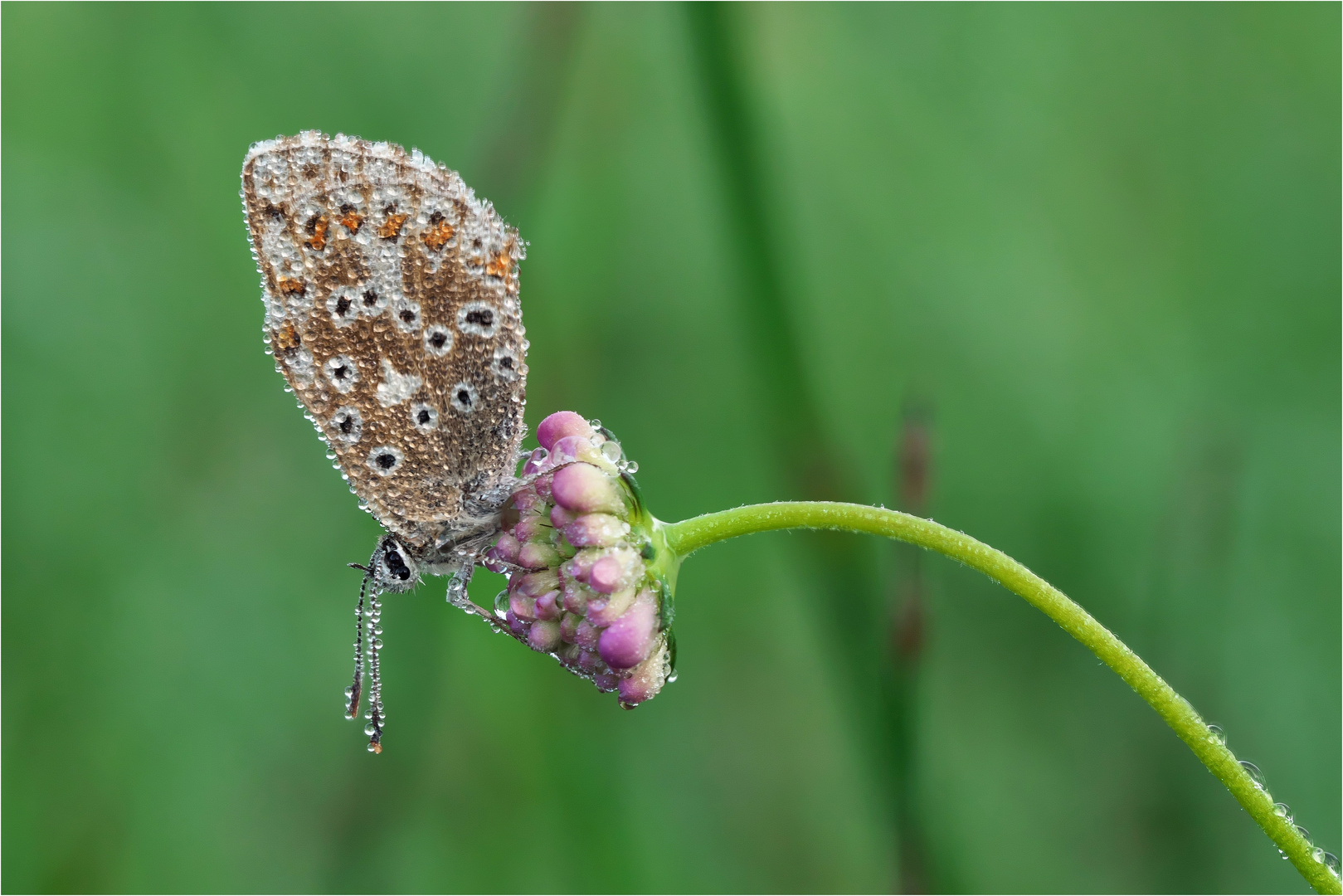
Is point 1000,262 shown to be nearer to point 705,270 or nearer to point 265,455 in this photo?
point 705,270

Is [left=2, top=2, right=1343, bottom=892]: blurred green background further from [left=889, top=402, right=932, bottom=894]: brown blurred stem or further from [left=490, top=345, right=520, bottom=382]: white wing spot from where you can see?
[left=490, top=345, right=520, bottom=382]: white wing spot

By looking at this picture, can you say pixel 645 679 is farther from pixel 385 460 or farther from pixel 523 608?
pixel 385 460

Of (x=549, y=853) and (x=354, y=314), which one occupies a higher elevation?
(x=354, y=314)

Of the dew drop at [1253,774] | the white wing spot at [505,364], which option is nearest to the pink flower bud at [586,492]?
the white wing spot at [505,364]

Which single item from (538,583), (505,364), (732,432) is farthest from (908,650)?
(732,432)

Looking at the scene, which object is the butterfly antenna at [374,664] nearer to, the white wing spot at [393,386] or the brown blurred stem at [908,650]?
the white wing spot at [393,386]

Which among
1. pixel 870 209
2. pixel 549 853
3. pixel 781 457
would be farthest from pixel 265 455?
pixel 870 209

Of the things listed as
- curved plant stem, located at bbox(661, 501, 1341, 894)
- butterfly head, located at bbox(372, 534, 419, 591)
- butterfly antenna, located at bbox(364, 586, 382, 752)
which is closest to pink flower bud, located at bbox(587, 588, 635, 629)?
curved plant stem, located at bbox(661, 501, 1341, 894)
